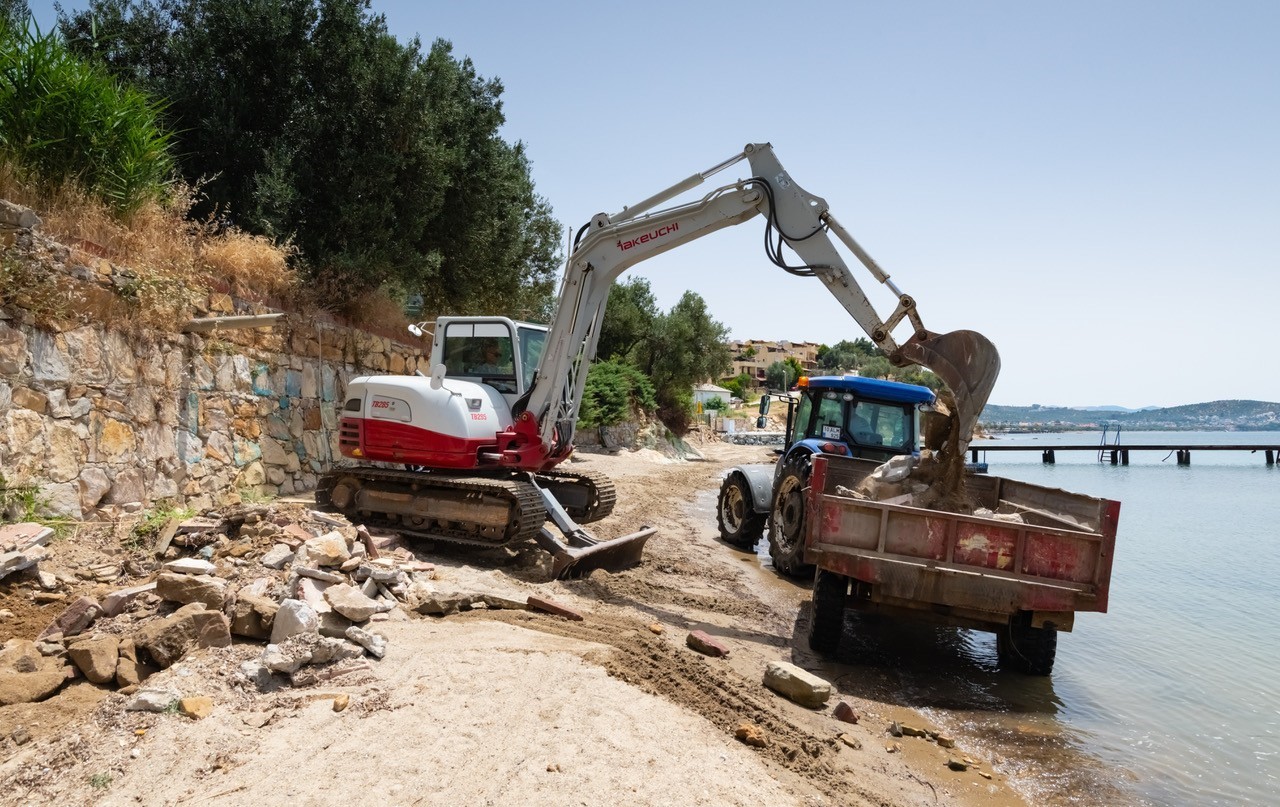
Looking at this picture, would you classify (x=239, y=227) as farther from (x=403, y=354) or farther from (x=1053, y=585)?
(x=1053, y=585)

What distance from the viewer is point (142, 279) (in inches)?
332

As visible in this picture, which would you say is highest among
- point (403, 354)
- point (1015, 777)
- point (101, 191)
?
point (101, 191)

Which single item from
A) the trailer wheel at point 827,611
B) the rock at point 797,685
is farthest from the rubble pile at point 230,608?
the trailer wheel at point 827,611

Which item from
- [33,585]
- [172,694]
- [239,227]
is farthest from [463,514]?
[239,227]

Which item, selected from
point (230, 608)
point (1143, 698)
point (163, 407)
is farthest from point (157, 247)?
point (1143, 698)

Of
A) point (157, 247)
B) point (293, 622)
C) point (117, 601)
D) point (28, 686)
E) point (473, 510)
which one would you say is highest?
point (157, 247)

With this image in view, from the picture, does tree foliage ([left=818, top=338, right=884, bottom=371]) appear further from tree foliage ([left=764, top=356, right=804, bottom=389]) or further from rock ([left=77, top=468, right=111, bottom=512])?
rock ([left=77, top=468, right=111, bottom=512])

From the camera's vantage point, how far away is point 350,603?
545 cm

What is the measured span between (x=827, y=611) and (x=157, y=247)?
27.2ft

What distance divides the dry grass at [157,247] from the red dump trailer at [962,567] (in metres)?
7.26

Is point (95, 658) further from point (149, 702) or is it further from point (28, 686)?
point (149, 702)

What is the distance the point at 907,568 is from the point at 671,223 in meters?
4.36

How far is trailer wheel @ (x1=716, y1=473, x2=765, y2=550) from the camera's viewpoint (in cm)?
1168

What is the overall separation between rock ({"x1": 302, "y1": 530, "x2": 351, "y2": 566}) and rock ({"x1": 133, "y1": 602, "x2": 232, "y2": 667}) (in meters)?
1.29
